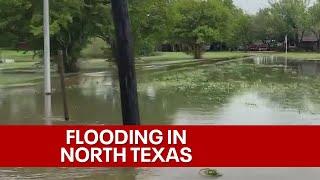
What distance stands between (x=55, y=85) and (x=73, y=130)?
19.2m

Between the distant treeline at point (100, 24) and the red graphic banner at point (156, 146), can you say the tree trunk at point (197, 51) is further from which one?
the red graphic banner at point (156, 146)

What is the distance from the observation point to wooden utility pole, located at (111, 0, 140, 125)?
21.7 feet

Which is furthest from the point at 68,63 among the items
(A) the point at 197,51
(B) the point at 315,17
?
(B) the point at 315,17

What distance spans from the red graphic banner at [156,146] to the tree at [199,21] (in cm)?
5655

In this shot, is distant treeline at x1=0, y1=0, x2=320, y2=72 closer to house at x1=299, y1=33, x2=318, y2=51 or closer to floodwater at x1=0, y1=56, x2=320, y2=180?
floodwater at x1=0, y1=56, x2=320, y2=180

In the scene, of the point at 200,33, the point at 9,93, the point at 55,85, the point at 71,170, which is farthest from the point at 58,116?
the point at 200,33

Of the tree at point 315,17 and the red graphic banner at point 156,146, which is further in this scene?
the tree at point 315,17

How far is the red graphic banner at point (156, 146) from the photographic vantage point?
618cm

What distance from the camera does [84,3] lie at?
30891 millimetres

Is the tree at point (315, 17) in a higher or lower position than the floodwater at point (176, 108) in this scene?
higher

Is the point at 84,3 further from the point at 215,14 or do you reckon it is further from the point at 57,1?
the point at 215,14

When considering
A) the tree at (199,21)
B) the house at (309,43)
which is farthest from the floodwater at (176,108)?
the house at (309,43)

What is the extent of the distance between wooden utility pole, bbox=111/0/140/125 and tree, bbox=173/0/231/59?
57.0 metres

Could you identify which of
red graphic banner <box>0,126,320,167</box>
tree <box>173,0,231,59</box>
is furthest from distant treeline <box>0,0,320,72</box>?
red graphic banner <box>0,126,320,167</box>
